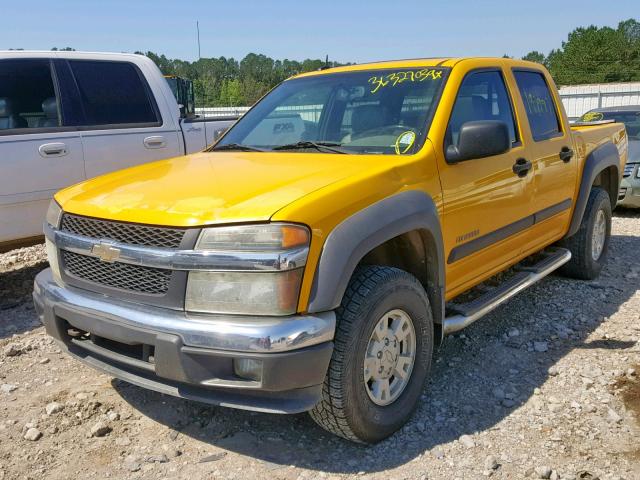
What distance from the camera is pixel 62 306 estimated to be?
2.95 metres

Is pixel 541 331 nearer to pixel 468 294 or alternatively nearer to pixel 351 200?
pixel 468 294

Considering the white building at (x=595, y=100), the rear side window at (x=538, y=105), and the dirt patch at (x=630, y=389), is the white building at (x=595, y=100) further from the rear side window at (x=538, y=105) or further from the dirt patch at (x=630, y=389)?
the dirt patch at (x=630, y=389)

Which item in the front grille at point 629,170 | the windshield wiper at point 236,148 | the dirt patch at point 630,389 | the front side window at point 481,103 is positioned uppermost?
the front side window at point 481,103

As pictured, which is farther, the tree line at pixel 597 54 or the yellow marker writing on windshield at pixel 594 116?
the tree line at pixel 597 54

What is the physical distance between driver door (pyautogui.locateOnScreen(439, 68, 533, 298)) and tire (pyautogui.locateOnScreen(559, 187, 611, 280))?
1223mm

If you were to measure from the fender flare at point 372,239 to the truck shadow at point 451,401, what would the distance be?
21.1 inches

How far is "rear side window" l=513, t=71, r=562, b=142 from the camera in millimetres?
4441

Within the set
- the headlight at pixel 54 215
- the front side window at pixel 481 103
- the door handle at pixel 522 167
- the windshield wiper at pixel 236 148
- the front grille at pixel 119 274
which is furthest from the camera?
the door handle at pixel 522 167

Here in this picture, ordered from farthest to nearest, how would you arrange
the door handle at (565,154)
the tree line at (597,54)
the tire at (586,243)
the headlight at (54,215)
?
1. the tree line at (597,54)
2. the tire at (586,243)
3. the door handle at (565,154)
4. the headlight at (54,215)

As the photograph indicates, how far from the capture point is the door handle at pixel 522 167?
3.98 meters

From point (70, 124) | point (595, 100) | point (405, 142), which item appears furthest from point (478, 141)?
point (595, 100)

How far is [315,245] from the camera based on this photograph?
100 inches

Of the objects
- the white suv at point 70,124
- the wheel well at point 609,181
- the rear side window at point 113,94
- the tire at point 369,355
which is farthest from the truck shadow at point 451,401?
the rear side window at point 113,94

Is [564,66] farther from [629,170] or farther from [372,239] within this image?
[372,239]
